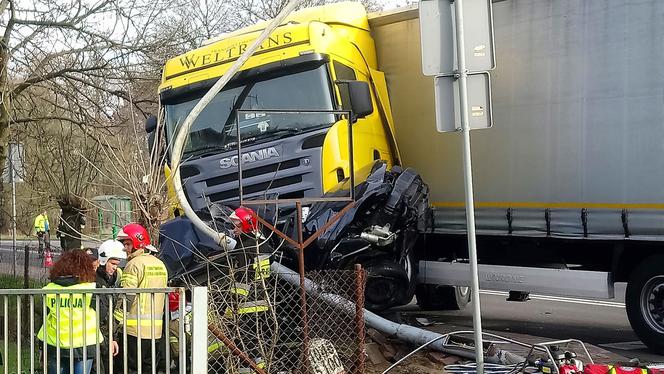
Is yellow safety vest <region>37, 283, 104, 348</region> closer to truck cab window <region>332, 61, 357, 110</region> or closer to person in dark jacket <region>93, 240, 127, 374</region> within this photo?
person in dark jacket <region>93, 240, 127, 374</region>

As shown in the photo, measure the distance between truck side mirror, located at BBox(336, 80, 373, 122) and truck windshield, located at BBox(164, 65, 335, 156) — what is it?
0.77 feet

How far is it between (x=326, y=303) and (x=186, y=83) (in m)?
4.30

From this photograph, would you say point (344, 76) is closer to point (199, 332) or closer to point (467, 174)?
point (467, 174)

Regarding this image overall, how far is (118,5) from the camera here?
11.5 m

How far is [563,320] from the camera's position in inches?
426

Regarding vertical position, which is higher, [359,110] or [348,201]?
[359,110]

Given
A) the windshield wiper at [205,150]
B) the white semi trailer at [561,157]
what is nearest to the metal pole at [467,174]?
the white semi trailer at [561,157]

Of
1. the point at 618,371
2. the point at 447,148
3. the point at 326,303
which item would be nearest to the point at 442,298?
the point at 447,148

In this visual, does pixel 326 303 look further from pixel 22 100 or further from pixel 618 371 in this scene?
pixel 22 100

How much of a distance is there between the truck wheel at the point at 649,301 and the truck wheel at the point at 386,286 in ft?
8.08

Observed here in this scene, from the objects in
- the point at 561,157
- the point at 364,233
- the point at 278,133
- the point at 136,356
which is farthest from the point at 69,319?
the point at 561,157

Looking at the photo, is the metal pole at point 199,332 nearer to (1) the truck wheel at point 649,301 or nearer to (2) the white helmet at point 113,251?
(2) the white helmet at point 113,251

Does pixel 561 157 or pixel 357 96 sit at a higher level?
pixel 357 96

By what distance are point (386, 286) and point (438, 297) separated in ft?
8.88
